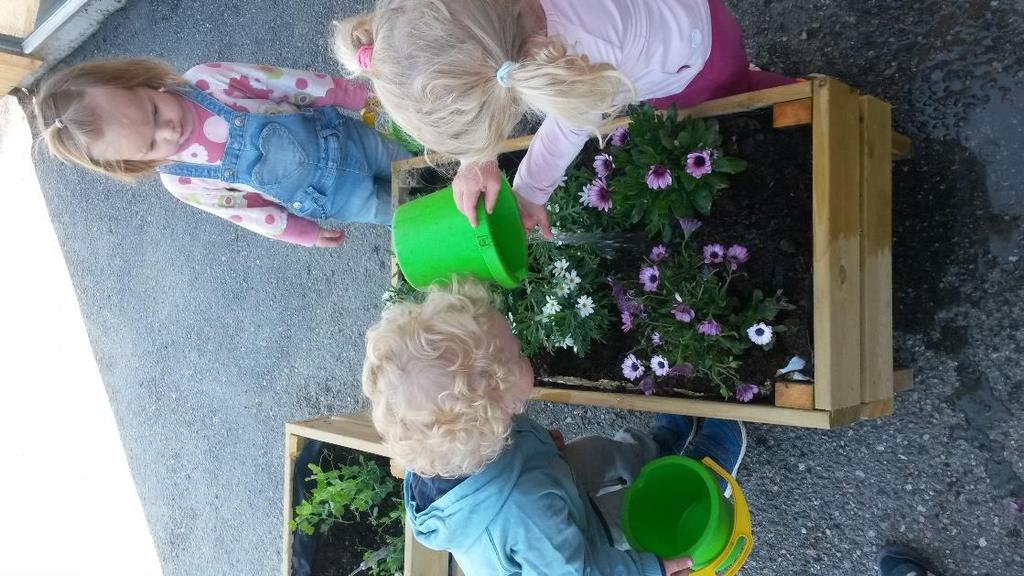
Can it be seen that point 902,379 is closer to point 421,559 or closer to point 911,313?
point 911,313

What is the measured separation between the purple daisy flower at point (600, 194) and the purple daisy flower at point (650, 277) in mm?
213

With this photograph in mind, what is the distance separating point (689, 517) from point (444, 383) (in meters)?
0.93

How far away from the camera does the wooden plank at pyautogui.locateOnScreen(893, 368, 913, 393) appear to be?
187cm

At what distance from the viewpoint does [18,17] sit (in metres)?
4.19

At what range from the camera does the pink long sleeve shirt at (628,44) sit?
1307mm

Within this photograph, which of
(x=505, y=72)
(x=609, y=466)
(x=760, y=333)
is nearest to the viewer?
(x=505, y=72)

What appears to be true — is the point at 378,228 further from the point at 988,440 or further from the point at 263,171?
the point at 988,440

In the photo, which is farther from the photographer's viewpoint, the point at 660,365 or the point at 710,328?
the point at 660,365

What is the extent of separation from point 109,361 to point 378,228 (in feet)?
7.63

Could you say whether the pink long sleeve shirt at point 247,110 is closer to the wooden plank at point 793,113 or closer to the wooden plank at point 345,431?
the wooden plank at point 345,431

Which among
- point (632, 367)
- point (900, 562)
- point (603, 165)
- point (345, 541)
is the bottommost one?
point (345, 541)

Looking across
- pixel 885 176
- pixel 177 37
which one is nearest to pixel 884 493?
pixel 885 176

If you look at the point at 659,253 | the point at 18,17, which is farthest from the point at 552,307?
the point at 18,17

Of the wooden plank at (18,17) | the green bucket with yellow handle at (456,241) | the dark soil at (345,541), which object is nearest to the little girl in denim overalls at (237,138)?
the green bucket with yellow handle at (456,241)
